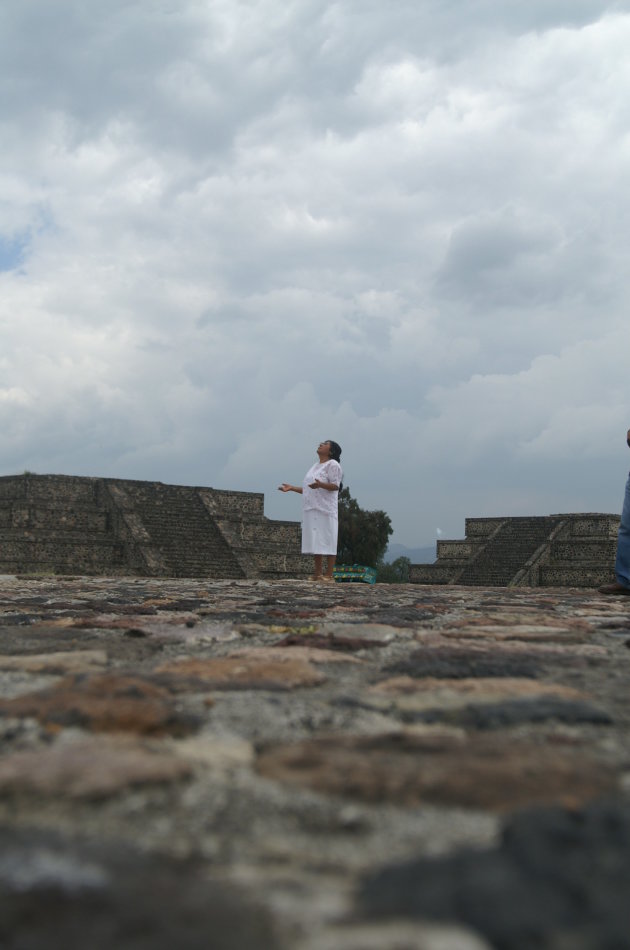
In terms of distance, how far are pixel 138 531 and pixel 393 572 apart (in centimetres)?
1562

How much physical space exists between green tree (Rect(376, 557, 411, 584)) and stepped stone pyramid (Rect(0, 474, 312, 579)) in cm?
1000

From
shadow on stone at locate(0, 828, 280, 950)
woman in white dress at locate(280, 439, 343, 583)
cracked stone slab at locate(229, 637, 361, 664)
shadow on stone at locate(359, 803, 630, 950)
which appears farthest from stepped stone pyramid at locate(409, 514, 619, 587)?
shadow on stone at locate(0, 828, 280, 950)

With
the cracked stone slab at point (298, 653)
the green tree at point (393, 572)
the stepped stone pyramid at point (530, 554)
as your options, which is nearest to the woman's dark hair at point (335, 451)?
the cracked stone slab at point (298, 653)

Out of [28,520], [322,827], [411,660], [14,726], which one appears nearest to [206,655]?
[411,660]

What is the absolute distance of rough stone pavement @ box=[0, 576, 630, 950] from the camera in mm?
780

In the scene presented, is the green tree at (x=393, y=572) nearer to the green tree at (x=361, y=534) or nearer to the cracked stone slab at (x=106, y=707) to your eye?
the green tree at (x=361, y=534)

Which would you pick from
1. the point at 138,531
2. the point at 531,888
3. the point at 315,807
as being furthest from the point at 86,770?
the point at 138,531

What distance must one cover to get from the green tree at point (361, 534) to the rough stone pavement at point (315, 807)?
2799 cm

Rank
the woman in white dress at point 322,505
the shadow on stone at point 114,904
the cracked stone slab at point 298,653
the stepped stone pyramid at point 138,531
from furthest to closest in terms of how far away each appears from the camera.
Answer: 1. the stepped stone pyramid at point 138,531
2. the woman in white dress at point 322,505
3. the cracked stone slab at point 298,653
4. the shadow on stone at point 114,904

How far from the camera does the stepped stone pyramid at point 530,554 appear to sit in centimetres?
2181

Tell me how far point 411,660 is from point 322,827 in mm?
1409

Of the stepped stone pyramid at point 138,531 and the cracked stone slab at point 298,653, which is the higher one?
the stepped stone pyramid at point 138,531

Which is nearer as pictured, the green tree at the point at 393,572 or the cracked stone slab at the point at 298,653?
the cracked stone slab at the point at 298,653

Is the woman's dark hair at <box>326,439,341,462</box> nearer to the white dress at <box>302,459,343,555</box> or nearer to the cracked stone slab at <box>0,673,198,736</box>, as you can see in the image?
the white dress at <box>302,459,343,555</box>
